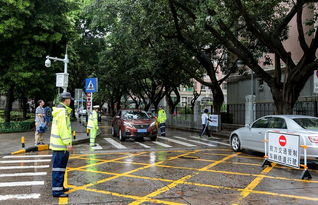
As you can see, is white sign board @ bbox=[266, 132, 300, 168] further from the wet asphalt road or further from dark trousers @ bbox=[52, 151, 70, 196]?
dark trousers @ bbox=[52, 151, 70, 196]

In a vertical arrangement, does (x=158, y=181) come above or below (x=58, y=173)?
below

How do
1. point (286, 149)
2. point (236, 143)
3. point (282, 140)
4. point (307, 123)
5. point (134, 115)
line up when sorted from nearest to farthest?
point (286, 149)
point (282, 140)
point (307, 123)
point (236, 143)
point (134, 115)

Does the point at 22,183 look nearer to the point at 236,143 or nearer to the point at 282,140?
the point at 282,140

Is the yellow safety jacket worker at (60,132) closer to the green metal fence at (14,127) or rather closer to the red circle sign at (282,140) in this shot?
the red circle sign at (282,140)

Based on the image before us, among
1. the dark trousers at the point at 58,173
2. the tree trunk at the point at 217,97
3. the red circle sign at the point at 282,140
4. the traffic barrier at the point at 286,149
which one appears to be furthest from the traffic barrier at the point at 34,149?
the tree trunk at the point at 217,97

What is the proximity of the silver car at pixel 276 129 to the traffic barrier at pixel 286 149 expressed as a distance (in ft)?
0.79

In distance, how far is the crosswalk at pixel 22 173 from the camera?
5762mm

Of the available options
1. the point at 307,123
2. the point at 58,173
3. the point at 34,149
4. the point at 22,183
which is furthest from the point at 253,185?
the point at 34,149

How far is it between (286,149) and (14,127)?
52.2 ft

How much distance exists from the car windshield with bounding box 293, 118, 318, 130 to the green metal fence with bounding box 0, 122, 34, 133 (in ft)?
51.3

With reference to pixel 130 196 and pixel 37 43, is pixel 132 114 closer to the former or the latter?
pixel 37 43

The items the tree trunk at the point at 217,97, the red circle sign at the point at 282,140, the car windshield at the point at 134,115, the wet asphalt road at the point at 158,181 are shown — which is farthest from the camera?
the tree trunk at the point at 217,97

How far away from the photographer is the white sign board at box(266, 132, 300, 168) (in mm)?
7469

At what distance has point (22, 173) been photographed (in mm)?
7648
